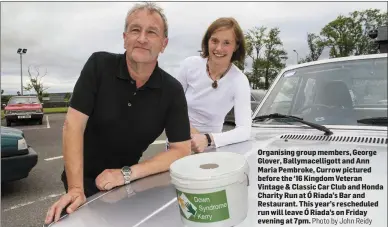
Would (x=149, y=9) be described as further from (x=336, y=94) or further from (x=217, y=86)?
(x=336, y=94)

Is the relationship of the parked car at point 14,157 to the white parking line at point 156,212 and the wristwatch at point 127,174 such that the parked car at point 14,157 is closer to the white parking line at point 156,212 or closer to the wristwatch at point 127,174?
the wristwatch at point 127,174

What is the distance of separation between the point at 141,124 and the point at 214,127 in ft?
2.61

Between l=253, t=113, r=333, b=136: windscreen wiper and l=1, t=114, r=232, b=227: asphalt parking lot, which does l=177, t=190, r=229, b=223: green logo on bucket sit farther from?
l=1, t=114, r=232, b=227: asphalt parking lot

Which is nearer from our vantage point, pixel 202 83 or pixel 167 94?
pixel 167 94

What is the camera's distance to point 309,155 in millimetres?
1629

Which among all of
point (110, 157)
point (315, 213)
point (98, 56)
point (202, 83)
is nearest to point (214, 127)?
point (202, 83)

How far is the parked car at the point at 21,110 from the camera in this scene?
15.8 m

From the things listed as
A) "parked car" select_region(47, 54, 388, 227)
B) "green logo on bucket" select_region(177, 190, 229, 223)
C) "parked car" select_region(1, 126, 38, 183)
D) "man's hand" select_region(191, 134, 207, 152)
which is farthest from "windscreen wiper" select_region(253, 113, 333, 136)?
"parked car" select_region(1, 126, 38, 183)

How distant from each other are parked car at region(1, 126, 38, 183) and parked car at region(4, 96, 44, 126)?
477 inches

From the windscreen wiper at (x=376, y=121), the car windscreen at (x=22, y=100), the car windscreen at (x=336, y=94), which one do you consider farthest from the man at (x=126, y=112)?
the car windscreen at (x=22, y=100)

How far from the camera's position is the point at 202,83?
2467mm

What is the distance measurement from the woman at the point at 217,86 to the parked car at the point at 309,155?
15 cm

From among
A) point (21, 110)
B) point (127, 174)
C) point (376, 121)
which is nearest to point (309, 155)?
point (376, 121)

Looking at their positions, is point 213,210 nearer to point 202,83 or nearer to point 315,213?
point 315,213
